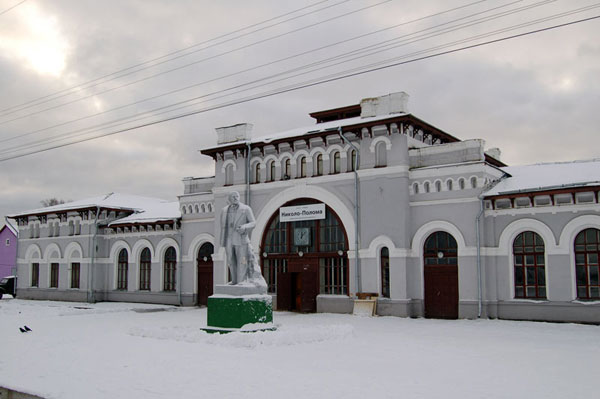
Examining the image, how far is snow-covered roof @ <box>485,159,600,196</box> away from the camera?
18.5 m

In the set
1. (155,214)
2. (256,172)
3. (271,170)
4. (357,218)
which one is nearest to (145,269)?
(155,214)

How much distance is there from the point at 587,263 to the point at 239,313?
1053cm

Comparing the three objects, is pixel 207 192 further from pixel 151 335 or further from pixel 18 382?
pixel 18 382

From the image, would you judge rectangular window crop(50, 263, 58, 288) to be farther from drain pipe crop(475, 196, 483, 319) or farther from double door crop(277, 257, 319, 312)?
drain pipe crop(475, 196, 483, 319)

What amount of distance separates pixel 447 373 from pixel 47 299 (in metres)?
29.0

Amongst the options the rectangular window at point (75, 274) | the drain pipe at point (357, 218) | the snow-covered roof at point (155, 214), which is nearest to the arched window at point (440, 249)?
the drain pipe at point (357, 218)

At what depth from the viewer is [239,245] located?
640 inches

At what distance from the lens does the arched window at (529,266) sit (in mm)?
18859

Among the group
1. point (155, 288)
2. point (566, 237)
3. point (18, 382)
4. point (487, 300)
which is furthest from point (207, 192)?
point (18, 382)

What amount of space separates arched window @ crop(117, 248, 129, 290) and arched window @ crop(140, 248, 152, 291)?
113 centimetres

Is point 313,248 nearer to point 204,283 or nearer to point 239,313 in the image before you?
point 204,283

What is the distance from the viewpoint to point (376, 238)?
21578 millimetres

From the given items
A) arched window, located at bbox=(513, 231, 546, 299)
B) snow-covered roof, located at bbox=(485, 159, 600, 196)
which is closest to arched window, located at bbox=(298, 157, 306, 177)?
snow-covered roof, located at bbox=(485, 159, 600, 196)

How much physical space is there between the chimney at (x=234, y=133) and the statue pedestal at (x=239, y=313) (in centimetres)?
1127
